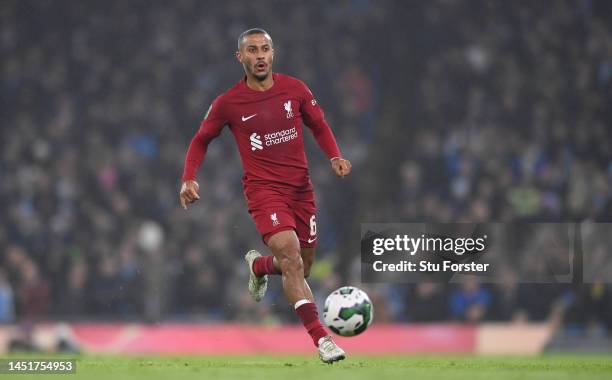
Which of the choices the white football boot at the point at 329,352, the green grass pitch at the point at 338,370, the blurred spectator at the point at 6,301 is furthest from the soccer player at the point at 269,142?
the blurred spectator at the point at 6,301

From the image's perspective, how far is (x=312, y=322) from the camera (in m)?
7.65

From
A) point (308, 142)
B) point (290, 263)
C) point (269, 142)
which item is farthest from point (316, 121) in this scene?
point (308, 142)

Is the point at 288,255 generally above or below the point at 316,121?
below

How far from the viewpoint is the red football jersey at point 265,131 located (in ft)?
26.7

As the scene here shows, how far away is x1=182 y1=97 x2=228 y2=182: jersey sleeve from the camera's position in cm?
820

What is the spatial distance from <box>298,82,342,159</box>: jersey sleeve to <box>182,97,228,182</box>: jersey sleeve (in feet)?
1.92

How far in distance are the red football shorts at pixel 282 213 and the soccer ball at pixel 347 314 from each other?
1.97ft

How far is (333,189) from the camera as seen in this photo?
56.9 feet

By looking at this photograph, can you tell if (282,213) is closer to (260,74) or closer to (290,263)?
(290,263)

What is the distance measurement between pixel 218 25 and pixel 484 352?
909 centimetres

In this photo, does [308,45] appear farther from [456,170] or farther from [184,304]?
[184,304]

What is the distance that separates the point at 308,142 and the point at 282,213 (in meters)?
9.82

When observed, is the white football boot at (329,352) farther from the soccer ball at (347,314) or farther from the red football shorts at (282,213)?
the red football shorts at (282,213)

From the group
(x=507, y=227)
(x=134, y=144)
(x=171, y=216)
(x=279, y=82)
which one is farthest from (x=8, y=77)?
(x=279, y=82)
